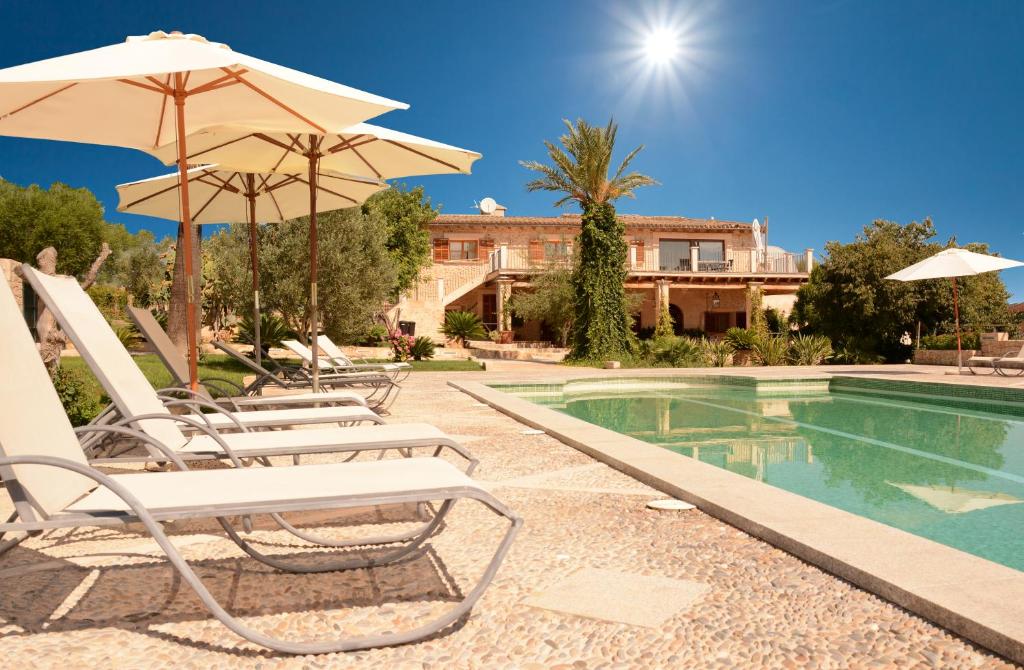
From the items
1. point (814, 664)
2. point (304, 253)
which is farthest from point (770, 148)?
point (814, 664)

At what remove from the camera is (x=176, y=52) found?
406 centimetres

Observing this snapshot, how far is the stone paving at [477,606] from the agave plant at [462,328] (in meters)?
22.3

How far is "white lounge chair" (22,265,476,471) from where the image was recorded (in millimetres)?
3051

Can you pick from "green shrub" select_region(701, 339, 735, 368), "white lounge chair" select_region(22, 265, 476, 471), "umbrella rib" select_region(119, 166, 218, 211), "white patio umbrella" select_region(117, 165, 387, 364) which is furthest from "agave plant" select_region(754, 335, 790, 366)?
"white lounge chair" select_region(22, 265, 476, 471)

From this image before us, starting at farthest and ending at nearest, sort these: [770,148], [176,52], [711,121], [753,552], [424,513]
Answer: [770,148] → [711,121] → [176,52] → [424,513] → [753,552]

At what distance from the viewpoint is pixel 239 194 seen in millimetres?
8453

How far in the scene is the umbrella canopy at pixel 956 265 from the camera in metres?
13.8

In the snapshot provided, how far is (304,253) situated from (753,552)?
15019 mm

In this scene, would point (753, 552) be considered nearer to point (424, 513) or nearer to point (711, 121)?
point (424, 513)

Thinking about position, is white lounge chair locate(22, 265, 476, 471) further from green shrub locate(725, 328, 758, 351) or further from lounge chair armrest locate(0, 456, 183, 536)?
green shrub locate(725, 328, 758, 351)

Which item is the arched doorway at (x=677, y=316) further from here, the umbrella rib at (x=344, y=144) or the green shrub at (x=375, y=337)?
the umbrella rib at (x=344, y=144)

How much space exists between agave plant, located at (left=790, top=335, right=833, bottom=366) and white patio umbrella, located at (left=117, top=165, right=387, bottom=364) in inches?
590

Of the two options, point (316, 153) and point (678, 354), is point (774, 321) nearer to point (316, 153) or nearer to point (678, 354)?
point (678, 354)

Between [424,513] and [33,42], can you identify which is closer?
[424,513]
